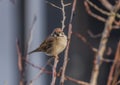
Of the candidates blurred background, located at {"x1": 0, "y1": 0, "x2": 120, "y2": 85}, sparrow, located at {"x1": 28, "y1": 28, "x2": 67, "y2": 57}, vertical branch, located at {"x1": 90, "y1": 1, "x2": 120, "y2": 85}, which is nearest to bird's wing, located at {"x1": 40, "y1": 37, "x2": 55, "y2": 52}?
sparrow, located at {"x1": 28, "y1": 28, "x2": 67, "y2": 57}

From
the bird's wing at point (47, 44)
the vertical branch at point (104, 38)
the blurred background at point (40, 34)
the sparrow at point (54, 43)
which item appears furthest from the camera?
the blurred background at point (40, 34)

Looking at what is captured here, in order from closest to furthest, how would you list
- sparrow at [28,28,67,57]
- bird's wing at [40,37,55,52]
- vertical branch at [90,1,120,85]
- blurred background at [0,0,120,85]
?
vertical branch at [90,1,120,85]
sparrow at [28,28,67,57]
bird's wing at [40,37,55,52]
blurred background at [0,0,120,85]

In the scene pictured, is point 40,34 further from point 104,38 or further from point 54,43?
point 104,38


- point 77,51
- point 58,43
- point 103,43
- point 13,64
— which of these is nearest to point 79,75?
point 77,51

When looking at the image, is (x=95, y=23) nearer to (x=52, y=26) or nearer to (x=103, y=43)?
(x=52, y=26)

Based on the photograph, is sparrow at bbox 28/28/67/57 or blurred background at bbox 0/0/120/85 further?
blurred background at bbox 0/0/120/85

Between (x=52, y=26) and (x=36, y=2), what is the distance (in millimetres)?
395

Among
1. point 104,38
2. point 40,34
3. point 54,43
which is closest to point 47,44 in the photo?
point 54,43

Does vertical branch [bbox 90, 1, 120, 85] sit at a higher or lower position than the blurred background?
higher

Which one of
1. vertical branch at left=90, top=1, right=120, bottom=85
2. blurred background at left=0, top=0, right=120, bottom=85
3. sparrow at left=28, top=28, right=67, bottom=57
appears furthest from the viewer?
blurred background at left=0, top=0, right=120, bottom=85

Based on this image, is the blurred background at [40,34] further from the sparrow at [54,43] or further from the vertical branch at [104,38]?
the vertical branch at [104,38]

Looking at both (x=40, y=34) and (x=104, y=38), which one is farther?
(x=40, y=34)

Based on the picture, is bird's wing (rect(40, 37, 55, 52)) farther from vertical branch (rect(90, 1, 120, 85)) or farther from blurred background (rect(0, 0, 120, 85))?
vertical branch (rect(90, 1, 120, 85))

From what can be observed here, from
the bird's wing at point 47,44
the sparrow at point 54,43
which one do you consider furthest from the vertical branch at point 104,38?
the bird's wing at point 47,44
